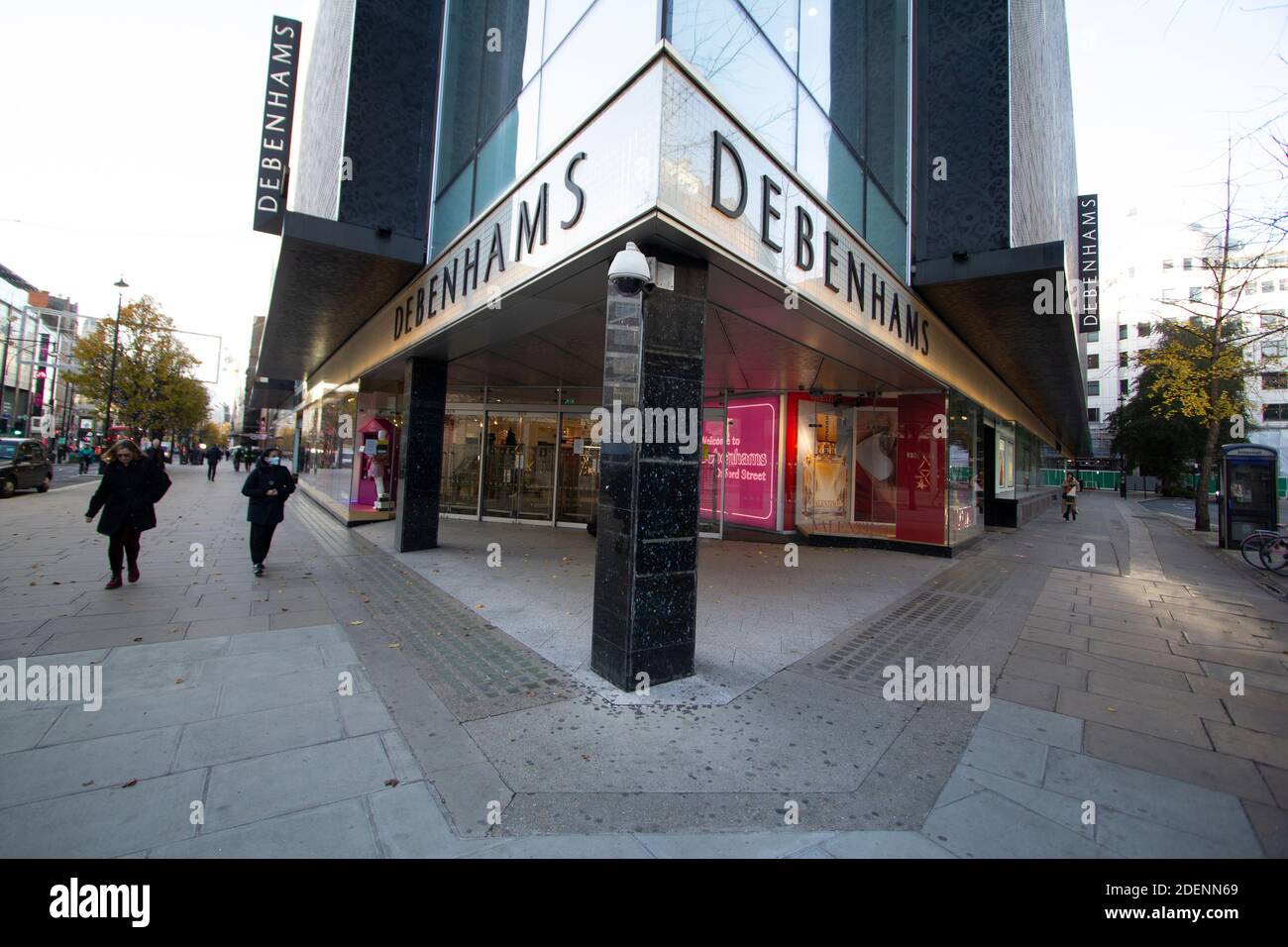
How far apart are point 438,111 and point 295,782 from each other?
9511 millimetres

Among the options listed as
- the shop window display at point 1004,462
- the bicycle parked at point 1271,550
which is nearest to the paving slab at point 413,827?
the bicycle parked at point 1271,550

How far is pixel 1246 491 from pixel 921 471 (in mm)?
8556

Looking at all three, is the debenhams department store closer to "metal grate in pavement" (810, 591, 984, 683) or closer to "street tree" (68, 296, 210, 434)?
"metal grate in pavement" (810, 591, 984, 683)

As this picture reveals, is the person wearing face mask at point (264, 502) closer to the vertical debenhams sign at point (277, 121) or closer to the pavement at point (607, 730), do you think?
the pavement at point (607, 730)

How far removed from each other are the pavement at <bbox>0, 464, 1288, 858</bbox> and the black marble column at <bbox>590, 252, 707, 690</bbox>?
0.39 metres

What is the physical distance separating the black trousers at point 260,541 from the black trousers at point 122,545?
1.22 metres

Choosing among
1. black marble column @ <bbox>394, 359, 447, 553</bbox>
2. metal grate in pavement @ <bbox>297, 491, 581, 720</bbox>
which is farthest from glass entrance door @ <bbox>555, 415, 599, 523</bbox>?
metal grate in pavement @ <bbox>297, 491, 581, 720</bbox>

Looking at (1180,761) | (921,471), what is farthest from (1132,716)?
(921,471)

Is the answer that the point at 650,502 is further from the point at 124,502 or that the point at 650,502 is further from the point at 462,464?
the point at 462,464

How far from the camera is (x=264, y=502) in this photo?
798 centimetres

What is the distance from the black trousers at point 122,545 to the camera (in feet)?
22.2

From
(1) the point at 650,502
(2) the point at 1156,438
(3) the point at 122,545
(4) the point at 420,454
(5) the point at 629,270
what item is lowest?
(3) the point at 122,545
